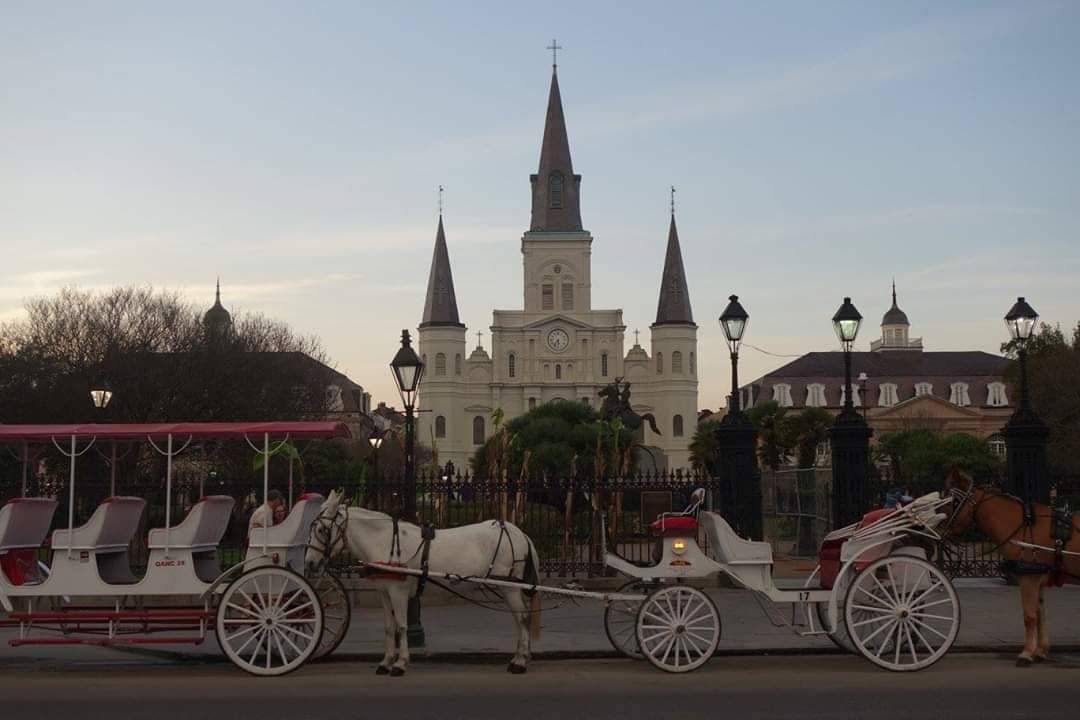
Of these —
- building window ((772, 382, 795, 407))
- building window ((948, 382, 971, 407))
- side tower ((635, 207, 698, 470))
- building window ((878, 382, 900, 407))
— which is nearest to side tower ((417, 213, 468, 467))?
side tower ((635, 207, 698, 470))

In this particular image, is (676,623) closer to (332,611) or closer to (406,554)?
(406,554)

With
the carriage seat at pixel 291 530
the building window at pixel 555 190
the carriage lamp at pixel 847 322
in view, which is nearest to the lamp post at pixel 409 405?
the carriage seat at pixel 291 530

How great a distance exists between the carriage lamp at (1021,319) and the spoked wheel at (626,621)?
7409 millimetres

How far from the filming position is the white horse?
10812 mm

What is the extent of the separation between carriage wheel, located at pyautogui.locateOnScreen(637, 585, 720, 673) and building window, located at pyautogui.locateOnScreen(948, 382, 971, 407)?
313ft

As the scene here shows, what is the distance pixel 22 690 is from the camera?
10.1 metres

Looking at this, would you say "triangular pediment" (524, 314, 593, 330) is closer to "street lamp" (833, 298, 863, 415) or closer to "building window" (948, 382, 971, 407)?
"building window" (948, 382, 971, 407)

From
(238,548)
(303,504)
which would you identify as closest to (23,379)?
(238,548)

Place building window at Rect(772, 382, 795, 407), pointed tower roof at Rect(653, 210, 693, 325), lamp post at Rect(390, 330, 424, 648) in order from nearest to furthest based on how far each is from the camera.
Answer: lamp post at Rect(390, 330, 424, 648), building window at Rect(772, 382, 795, 407), pointed tower roof at Rect(653, 210, 693, 325)

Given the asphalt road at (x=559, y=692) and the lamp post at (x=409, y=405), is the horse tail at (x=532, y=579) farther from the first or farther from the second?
the lamp post at (x=409, y=405)

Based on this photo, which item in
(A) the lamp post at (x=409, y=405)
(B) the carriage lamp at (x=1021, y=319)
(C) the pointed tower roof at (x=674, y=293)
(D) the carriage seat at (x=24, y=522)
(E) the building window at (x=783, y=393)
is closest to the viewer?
(D) the carriage seat at (x=24, y=522)

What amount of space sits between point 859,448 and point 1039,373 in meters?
36.0

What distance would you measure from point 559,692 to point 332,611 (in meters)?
4.19

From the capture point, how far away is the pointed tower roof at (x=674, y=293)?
107 metres
